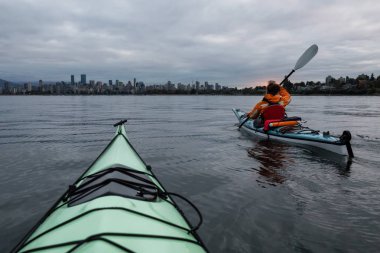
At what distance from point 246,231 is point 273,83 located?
375 inches

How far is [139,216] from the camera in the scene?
349 cm

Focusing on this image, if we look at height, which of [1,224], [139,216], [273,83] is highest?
[273,83]

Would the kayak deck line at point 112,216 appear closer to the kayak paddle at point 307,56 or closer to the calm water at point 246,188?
the calm water at point 246,188

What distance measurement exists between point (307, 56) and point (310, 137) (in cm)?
672

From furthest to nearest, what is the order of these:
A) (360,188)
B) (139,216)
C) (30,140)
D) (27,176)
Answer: (30,140) < (27,176) < (360,188) < (139,216)

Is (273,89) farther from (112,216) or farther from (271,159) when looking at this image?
(112,216)

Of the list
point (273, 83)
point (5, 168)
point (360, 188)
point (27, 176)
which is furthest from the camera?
point (273, 83)

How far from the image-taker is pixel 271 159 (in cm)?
1073

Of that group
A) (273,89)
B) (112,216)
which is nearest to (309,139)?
(273,89)

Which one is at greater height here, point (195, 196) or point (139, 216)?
point (139, 216)

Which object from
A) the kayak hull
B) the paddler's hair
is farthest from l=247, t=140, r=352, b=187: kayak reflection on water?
the paddler's hair

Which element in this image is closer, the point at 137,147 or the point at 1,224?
the point at 1,224

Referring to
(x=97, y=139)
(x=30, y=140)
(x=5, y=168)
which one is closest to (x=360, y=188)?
(x=5, y=168)

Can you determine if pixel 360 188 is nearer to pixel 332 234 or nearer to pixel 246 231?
pixel 332 234
